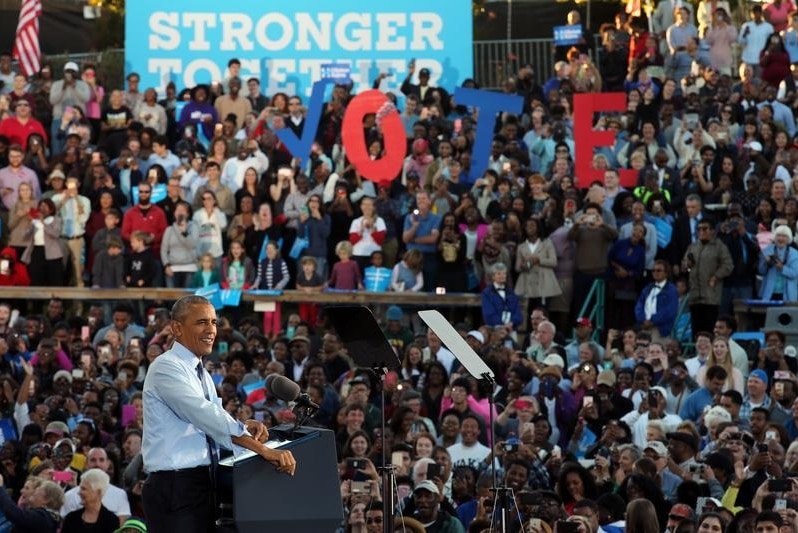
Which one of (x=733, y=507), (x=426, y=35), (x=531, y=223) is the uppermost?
(x=426, y=35)

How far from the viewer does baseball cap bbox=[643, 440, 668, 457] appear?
14453 millimetres

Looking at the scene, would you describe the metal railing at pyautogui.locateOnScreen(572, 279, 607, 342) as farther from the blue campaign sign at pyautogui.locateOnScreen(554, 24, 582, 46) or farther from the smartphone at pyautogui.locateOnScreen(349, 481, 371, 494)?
the smartphone at pyautogui.locateOnScreen(349, 481, 371, 494)

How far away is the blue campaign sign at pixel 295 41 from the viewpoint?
27.7 meters

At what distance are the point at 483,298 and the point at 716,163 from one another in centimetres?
371

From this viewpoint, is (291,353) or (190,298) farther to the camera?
(291,353)

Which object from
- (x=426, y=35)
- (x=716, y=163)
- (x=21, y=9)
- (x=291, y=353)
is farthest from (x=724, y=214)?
(x=21, y=9)

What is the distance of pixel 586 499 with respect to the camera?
41.5ft

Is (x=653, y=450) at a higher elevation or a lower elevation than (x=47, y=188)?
lower

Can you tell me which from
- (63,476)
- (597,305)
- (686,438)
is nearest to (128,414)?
(63,476)

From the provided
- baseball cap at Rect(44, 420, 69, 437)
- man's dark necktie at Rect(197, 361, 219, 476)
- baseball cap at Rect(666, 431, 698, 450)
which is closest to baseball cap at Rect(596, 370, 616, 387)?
baseball cap at Rect(666, 431, 698, 450)

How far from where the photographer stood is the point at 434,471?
1420 cm

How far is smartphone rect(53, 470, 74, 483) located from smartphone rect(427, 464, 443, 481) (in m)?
2.77

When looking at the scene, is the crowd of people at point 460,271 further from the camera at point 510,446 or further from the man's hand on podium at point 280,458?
the man's hand on podium at point 280,458

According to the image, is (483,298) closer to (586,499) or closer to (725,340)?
(725,340)
